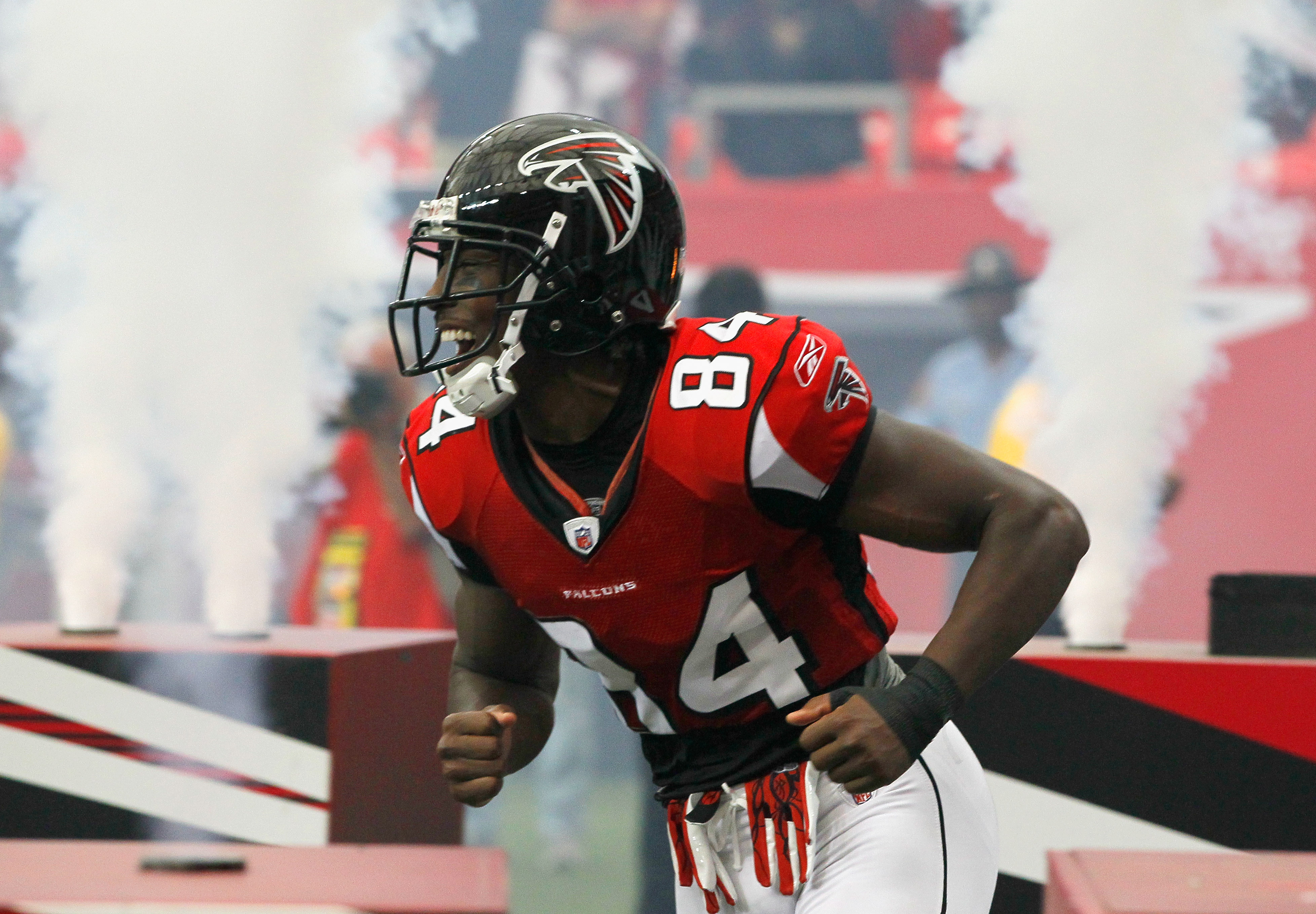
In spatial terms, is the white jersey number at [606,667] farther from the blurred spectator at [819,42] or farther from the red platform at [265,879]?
the blurred spectator at [819,42]

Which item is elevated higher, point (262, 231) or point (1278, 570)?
point (262, 231)

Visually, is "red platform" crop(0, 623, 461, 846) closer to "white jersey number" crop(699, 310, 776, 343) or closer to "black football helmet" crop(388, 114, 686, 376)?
"black football helmet" crop(388, 114, 686, 376)

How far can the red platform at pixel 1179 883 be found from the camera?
169 centimetres

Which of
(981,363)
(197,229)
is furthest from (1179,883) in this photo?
(197,229)

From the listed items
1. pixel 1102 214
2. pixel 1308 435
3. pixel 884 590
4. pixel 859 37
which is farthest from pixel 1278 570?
pixel 859 37

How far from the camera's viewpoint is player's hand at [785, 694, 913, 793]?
6.09 ft

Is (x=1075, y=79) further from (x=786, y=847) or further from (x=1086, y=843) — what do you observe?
(x=786, y=847)

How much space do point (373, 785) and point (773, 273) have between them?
18.5ft

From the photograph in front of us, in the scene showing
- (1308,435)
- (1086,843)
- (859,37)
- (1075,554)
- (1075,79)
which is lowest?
(1086,843)

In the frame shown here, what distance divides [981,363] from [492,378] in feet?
12.0

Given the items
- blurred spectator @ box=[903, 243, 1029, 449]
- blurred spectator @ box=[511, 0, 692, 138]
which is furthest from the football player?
blurred spectator @ box=[511, 0, 692, 138]

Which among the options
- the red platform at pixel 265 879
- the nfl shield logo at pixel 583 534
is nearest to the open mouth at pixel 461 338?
the nfl shield logo at pixel 583 534

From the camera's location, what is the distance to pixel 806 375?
2012 mm

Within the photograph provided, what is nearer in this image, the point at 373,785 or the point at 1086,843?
the point at 1086,843
